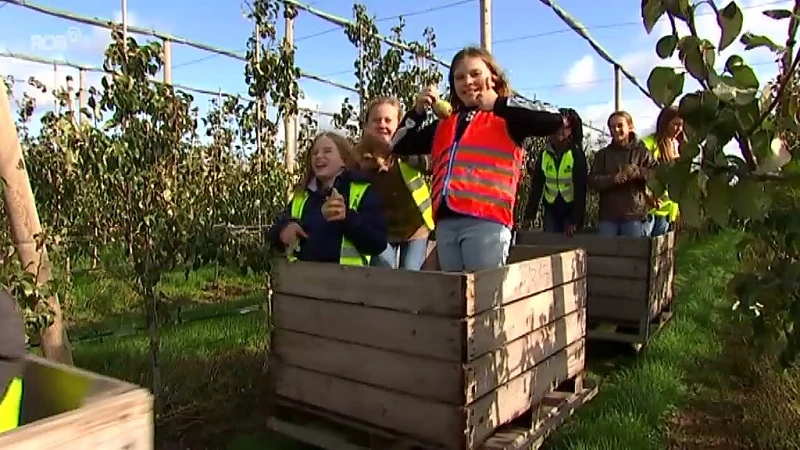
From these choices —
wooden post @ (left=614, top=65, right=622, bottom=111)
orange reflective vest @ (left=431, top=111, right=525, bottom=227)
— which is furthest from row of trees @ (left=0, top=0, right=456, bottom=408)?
wooden post @ (left=614, top=65, right=622, bottom=111)

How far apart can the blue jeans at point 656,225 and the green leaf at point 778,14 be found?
141 inches

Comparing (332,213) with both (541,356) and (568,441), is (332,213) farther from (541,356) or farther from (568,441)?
(568,441)

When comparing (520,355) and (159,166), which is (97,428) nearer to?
(520,355)

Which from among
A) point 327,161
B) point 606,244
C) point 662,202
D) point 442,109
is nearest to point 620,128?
point 662,202

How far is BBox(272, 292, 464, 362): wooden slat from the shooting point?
7.77ft

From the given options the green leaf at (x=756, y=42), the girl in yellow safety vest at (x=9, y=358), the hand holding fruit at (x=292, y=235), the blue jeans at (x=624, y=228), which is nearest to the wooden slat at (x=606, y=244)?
the blue jeans at (x=624, y=228)

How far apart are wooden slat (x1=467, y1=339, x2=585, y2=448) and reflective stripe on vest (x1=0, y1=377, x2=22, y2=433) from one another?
1.40 meters

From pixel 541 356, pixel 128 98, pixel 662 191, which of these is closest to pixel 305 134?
pixel 128 98

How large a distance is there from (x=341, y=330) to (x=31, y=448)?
1548 mm

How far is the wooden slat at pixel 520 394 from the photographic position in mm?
2424

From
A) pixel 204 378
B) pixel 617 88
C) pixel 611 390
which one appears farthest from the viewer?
pixel 617 88

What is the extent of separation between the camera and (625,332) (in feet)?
15.2

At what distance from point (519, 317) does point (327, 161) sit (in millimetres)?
1053

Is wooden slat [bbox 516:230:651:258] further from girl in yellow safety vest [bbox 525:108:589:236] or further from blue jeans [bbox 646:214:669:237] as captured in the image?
blue jeans [bbox 646:214:669:237]
